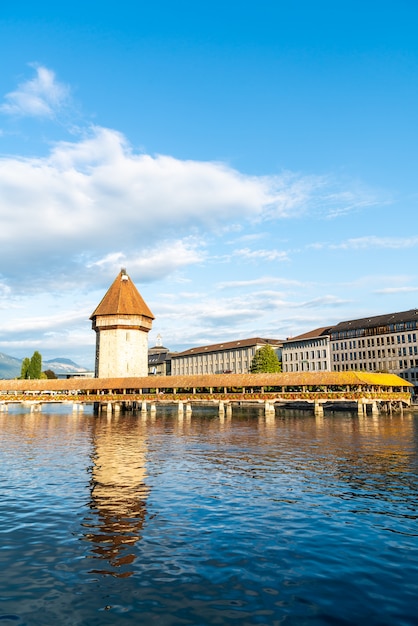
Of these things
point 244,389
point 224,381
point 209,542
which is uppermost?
point 224,381

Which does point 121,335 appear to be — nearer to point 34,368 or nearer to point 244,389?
point 244,389

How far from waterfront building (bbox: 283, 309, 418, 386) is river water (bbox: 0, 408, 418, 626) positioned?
225ft

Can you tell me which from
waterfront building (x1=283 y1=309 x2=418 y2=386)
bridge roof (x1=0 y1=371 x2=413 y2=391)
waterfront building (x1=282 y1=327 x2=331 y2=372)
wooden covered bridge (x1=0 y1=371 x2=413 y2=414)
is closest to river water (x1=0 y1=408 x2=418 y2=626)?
wooden covered bridge (x1=0 y1=371 x2=413 y2=414)

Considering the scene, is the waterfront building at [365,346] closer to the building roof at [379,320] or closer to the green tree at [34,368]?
the building roof at [379,320]

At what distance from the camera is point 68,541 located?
1059 cm

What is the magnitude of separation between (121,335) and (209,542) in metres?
68.9

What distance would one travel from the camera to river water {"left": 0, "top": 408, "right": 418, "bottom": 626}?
298 inches

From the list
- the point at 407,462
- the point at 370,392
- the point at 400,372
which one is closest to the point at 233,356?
the point at 400,372

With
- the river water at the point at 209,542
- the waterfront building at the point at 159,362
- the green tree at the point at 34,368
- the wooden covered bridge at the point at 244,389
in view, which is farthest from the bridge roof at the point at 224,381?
the waterfront building at the point at 159,362

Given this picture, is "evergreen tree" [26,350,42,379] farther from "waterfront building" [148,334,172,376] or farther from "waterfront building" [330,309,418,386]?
"waterfront building" [330,309,418,386]

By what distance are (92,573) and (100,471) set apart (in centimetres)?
1051

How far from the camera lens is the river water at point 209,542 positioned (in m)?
7.56

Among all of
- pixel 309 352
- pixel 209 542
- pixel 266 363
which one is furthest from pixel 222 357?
pixel 209 542

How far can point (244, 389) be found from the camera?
202 ft
